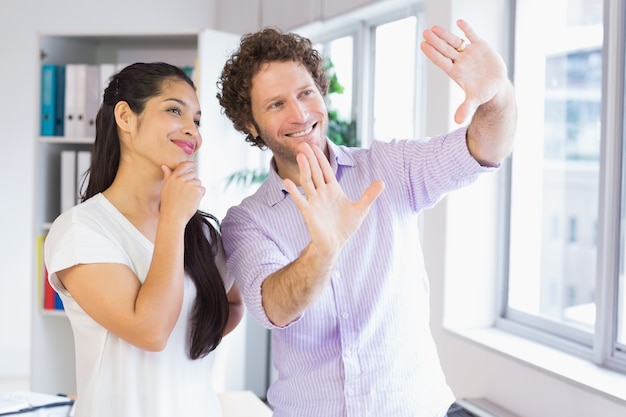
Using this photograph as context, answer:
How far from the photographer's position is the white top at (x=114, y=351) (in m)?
1.57

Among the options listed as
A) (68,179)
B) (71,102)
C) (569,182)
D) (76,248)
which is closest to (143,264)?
(76,248)

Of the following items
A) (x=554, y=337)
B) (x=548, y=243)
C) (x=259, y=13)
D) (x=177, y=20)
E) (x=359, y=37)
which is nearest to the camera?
(x=554, y=337)

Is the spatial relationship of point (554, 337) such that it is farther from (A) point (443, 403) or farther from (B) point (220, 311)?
(B) point (220, 311)

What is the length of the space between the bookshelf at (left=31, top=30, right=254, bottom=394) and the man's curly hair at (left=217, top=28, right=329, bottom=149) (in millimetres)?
1901

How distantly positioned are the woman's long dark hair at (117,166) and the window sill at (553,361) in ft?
3.59

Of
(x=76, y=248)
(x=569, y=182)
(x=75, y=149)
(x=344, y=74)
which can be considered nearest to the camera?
(x=76, y=248)

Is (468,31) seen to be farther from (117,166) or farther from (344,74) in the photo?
(344,74)

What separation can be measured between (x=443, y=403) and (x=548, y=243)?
134 cm

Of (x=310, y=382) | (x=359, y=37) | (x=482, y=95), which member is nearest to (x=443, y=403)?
(x=310, y=382)

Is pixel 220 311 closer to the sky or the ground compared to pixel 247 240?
closer to the ground

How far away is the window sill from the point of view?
2.18 meters

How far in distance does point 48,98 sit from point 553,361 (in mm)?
2800

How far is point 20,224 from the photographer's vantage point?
5.66 metres

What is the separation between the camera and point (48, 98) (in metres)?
3.98
